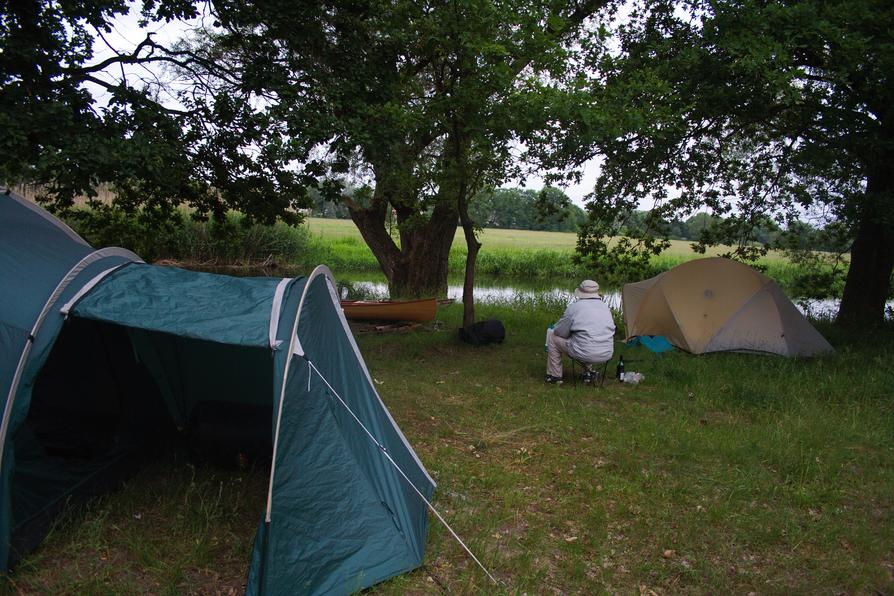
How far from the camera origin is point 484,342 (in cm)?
978

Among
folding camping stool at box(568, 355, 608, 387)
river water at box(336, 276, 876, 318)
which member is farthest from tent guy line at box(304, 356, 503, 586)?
river water at box(336, 276, 876, 318)

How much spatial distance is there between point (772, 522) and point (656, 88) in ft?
15.1

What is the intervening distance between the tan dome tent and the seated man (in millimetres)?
2541

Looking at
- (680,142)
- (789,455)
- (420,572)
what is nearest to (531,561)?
(420,572)

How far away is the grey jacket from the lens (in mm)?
7219

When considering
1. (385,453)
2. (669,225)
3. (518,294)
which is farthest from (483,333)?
(518,294)

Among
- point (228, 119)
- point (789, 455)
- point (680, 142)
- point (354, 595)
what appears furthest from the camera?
point (680, 142)

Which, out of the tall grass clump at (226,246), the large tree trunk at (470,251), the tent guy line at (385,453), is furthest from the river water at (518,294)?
the tent guy line at (385,453)

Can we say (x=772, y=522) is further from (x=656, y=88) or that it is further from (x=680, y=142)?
(x=680, y=142)

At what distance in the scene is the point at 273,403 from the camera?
3875 millimetres

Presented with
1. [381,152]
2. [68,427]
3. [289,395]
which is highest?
[381,152]

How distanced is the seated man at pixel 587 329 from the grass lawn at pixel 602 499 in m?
0.43

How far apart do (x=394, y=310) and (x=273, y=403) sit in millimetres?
7075

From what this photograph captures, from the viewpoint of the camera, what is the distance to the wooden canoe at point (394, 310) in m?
10.8
